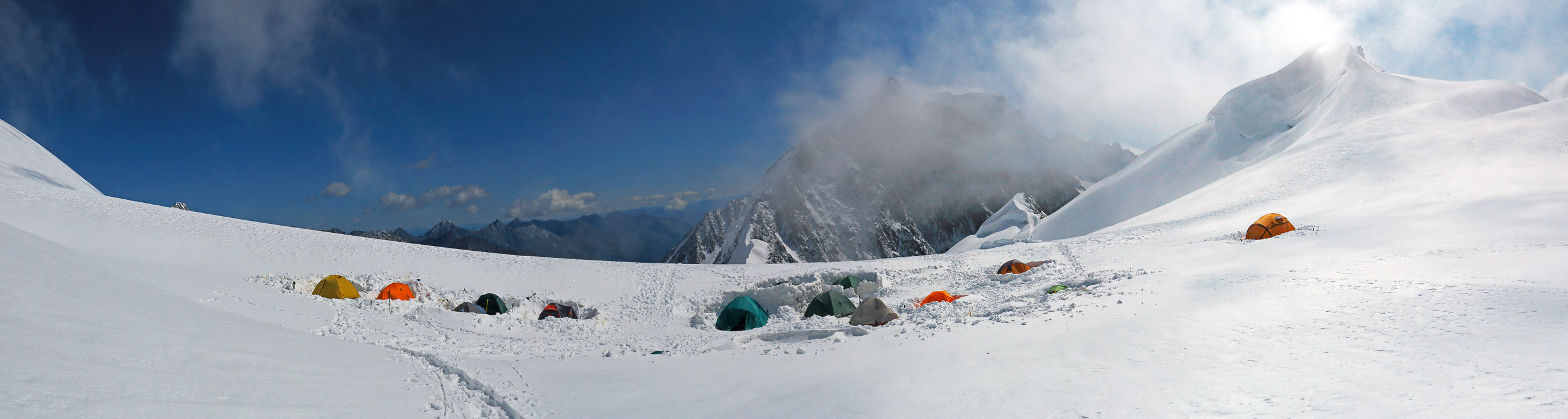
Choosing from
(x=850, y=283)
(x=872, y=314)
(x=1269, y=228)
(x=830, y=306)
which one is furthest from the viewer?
(x=850, y=283)

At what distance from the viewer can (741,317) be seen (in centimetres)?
2211

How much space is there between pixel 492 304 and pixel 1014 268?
2261cm

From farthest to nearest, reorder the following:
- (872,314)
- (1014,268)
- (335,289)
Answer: (1014,268), (335,289), (872,314)

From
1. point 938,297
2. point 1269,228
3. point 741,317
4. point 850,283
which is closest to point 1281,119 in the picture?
point 1269,228

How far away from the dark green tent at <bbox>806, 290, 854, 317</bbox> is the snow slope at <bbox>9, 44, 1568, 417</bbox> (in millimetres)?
880

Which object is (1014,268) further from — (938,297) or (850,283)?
(850,283)

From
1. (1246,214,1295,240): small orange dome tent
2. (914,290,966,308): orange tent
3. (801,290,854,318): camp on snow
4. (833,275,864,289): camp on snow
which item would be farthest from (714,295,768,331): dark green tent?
(1246,214,1295,240): small orange dome tent

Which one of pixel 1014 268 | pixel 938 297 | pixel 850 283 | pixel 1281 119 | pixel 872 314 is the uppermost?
pixel 1281 119

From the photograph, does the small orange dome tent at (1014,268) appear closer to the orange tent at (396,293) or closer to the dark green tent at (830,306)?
the dark green tent at (830,306)

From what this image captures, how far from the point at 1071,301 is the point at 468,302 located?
20.3 m

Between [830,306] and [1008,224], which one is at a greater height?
[1008,224]

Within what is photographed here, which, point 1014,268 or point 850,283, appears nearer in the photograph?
point 1014,268

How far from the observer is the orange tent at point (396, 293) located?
20453 mm

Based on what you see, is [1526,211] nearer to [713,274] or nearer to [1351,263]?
[1351,263]
